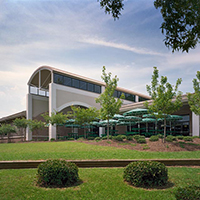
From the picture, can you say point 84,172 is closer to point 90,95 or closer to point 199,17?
point 199,17

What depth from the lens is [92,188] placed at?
716cm

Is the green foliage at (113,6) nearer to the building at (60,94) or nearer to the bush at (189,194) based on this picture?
the bush at (189,194)

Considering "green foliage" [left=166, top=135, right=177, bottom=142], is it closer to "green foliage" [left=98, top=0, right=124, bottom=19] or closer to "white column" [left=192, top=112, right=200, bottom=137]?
"white column" [left=192, top=112, right=200, bottom=137]

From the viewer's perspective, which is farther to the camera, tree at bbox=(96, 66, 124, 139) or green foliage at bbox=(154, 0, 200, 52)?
tree at bbox=(96, 66, 124, 139)

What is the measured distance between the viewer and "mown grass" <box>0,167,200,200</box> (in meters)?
6.55

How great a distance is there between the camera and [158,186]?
7.36m

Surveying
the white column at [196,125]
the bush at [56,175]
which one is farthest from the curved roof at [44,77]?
the bush at [56,175]

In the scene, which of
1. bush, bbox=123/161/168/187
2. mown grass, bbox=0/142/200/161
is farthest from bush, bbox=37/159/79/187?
mown grass, bbox=0/142/200/161

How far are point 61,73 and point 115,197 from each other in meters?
29.0

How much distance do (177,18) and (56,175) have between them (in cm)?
575

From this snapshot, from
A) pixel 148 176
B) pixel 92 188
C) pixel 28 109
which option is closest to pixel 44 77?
pixel 28 109

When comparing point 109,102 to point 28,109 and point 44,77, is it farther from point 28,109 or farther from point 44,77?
point 44,77

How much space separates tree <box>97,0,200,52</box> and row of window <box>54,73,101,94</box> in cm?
2760

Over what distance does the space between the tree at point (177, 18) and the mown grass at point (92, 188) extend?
4185mm
